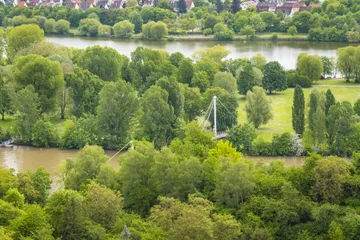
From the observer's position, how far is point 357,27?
156ft

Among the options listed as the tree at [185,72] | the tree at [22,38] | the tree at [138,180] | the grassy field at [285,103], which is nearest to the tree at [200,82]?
the tree at [185,72]

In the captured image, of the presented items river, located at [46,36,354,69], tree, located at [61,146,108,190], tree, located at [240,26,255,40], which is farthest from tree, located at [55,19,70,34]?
tree, located at [61,146,108,190]

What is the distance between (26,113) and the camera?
84.4 ft

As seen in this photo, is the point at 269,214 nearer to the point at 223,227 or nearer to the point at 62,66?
the point at 223,227

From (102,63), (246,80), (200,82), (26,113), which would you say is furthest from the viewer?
(246,80)

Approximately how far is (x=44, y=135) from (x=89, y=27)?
27604mm

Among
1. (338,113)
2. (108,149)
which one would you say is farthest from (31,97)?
(338,113)

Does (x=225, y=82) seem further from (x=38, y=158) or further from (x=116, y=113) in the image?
(x=38, y=158)

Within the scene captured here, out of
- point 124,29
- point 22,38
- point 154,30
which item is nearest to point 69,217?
point 22,38

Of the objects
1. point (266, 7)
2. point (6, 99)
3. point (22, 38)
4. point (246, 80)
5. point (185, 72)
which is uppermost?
point (266, 7)

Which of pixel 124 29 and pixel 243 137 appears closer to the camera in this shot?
pixel 243 137

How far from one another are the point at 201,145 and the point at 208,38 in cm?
3094

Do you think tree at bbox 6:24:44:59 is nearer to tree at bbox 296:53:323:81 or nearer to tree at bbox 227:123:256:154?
tree at bbox 296:53:323:81

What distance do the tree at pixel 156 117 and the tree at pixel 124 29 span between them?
27.6m
